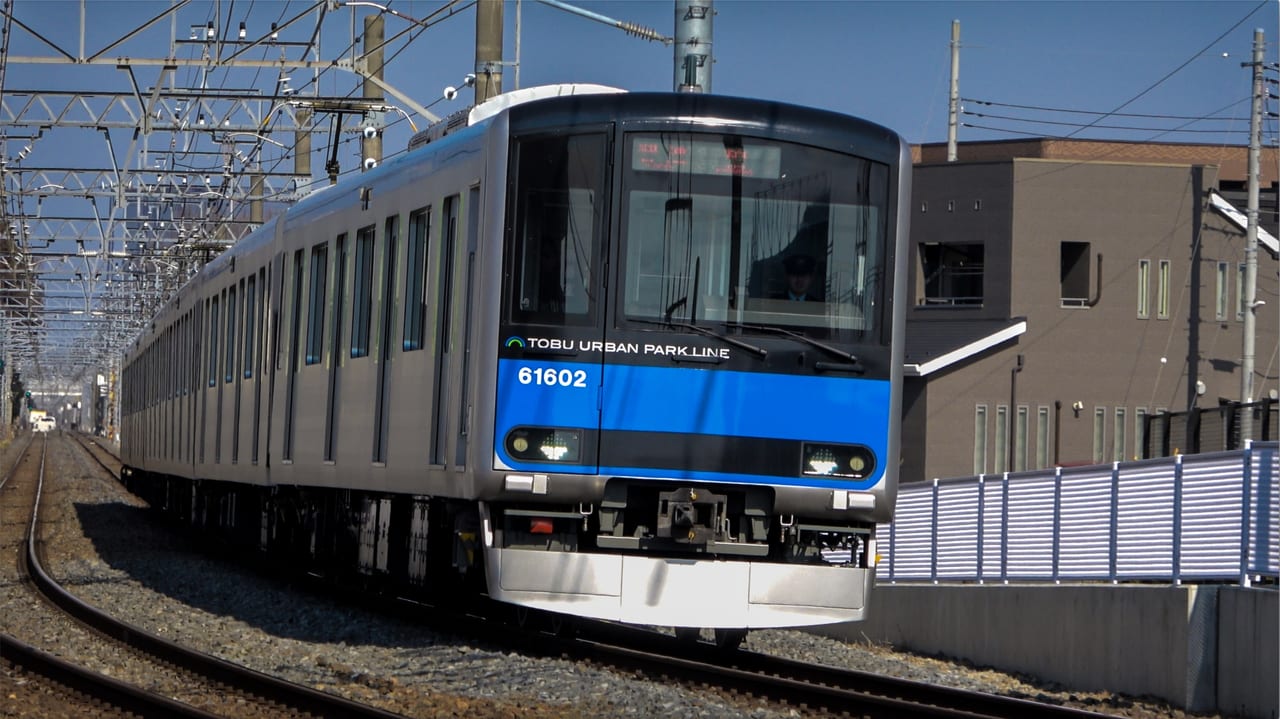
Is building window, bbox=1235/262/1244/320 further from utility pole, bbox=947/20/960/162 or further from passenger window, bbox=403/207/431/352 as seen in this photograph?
passenger window, bbox=403/207/431/352

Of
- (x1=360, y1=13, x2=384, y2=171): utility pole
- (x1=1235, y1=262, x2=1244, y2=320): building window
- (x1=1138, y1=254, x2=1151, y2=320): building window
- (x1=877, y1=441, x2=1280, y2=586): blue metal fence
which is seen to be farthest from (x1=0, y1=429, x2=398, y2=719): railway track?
(x1=1235, y1=262, x2=1244, y2=320): building window

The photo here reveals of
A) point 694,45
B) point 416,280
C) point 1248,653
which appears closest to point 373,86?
point 694,45

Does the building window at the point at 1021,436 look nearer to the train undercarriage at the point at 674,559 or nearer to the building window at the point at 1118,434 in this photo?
the building window at the point at 1118,434

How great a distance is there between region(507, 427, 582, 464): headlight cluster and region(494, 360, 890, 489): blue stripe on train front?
0.04 meters

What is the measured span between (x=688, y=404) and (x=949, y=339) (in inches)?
965

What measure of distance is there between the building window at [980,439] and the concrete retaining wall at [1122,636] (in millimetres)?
17957

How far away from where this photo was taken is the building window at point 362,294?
41.8 feet

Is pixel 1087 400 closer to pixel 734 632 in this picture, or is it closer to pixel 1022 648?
pixel 1022 648

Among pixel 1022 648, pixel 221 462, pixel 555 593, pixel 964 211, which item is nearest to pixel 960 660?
pixel 1022 648

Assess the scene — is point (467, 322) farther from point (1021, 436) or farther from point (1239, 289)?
point (1239, 289)

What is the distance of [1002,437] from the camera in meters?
33.8

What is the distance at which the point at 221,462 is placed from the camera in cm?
1938

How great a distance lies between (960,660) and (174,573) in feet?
26.9

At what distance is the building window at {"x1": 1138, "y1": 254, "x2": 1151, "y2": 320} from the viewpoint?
33812 millimetres
